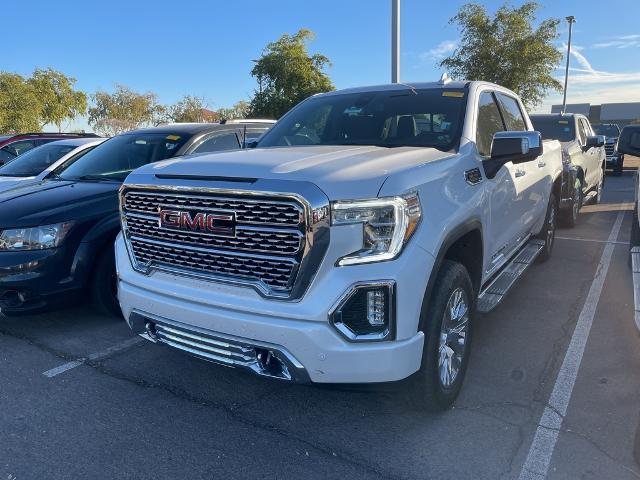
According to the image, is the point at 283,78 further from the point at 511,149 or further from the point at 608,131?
the point at 511,149

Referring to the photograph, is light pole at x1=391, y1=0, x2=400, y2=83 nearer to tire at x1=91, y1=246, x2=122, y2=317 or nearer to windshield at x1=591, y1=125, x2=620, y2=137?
tire at x1=91, y1=246, x2=122, y2=317

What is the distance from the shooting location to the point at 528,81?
21547 millimetres

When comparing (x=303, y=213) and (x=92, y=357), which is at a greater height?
(x=303, y=213)

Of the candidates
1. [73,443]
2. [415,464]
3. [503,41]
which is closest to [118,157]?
[73,443]

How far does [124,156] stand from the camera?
5746mm

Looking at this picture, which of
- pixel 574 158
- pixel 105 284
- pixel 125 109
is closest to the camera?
pixel 105 284

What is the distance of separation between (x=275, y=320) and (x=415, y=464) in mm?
1054

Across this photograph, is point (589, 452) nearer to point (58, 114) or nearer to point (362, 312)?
point (362, 312)

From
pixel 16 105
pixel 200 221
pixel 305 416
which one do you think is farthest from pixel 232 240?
pixel 16 105

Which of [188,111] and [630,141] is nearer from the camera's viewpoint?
[630,141]

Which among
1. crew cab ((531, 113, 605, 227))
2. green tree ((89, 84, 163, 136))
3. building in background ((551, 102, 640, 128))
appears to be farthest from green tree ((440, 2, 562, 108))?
building in background ((551, 102, 640, 128))

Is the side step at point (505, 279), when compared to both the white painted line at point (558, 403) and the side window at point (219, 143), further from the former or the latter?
the side window at point (219, 143)

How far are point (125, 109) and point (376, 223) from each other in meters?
58.2

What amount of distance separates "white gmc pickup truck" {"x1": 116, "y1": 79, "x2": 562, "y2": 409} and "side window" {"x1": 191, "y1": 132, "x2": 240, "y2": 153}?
8.07 feet
